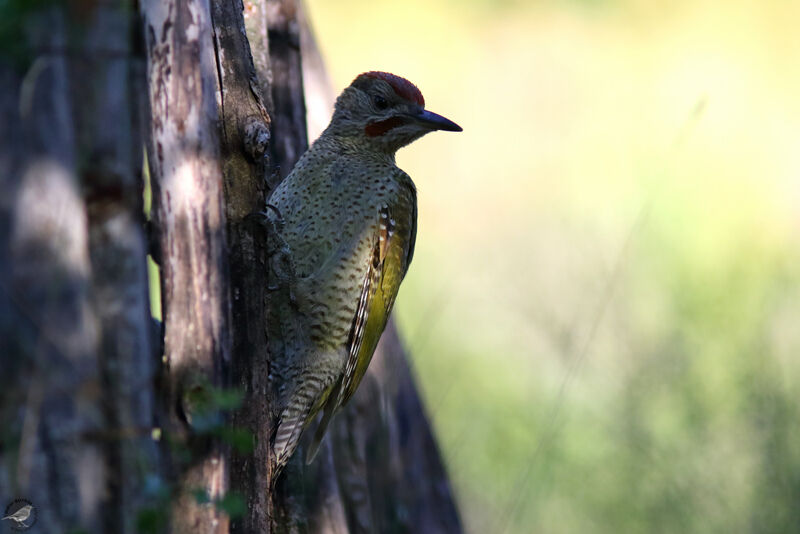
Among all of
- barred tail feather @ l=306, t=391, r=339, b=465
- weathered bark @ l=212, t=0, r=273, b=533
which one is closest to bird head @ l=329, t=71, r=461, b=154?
barred tail feather @ l=306, t=391, r=339, b=465

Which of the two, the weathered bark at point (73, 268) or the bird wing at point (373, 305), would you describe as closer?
the weathered bark at point (73, 268)

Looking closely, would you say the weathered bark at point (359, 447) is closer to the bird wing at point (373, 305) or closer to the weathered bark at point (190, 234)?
the bird wing at point (373, 305)

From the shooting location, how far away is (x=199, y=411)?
2.55m

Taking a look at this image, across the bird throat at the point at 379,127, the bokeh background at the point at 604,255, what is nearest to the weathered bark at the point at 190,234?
the bird throat at the point at 379,127

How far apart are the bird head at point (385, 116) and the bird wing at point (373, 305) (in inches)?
14.5

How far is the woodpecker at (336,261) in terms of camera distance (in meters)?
3.92

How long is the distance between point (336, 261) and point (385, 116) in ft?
2.50

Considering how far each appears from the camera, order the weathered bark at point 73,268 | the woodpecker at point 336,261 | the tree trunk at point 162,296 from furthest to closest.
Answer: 1. the woodpecker at point 336,261
2. the weathered bark at point 73,268
3. the tree trunk at point 162,296

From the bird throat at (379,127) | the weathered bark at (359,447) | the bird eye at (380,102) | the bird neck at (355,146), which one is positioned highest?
the bird eye at (380,102)

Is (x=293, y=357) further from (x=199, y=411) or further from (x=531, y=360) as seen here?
(x=531, y=360)

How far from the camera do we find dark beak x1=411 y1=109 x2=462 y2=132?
168 inches

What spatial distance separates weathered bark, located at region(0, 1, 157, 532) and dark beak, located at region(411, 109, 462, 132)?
119 centimetres

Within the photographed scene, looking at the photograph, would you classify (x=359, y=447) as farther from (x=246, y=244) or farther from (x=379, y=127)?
(x=246, y=244)

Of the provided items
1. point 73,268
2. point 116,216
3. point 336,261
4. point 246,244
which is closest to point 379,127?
point 336,261
